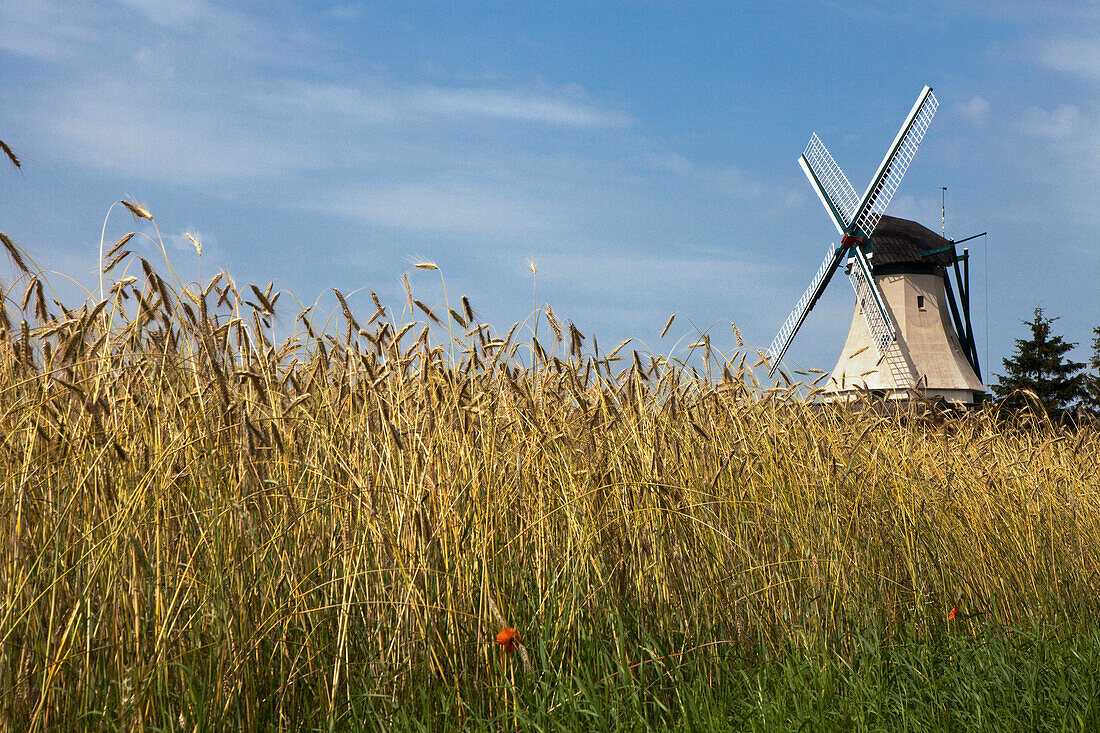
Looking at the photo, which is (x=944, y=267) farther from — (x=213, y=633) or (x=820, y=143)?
(x=213, y=633)

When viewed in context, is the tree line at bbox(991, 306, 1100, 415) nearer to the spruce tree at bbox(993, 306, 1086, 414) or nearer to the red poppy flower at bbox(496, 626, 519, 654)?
the spruce tree at bbox(993, 306, 1086, 414)

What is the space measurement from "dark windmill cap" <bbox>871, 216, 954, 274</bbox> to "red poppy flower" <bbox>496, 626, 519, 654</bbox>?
2452cm

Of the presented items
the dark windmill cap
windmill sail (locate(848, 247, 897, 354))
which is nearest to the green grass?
windmill sail (locate(848, 247, 897, 354))

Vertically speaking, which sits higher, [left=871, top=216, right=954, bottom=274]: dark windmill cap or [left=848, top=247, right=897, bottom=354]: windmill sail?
[left=871, top=216, right=954, bottom=274]: dark windmill cap

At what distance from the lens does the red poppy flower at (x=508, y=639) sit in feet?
8.74

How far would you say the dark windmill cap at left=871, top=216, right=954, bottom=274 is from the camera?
24.8 m

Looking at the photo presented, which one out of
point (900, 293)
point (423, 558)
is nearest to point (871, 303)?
point (900, 293)

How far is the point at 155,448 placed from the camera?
2.97 m

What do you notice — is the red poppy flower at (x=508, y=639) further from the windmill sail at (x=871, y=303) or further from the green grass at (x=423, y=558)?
the windmill sail at (x=871, y=303)

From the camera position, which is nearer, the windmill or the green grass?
the green grass

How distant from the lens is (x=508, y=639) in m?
2.69

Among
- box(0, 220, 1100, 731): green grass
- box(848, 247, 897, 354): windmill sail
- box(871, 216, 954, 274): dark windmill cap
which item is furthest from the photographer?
box(871, 216, 954, 274): dark windmill cap

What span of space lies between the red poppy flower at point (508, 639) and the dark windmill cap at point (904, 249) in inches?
965

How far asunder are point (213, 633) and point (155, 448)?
740mm
